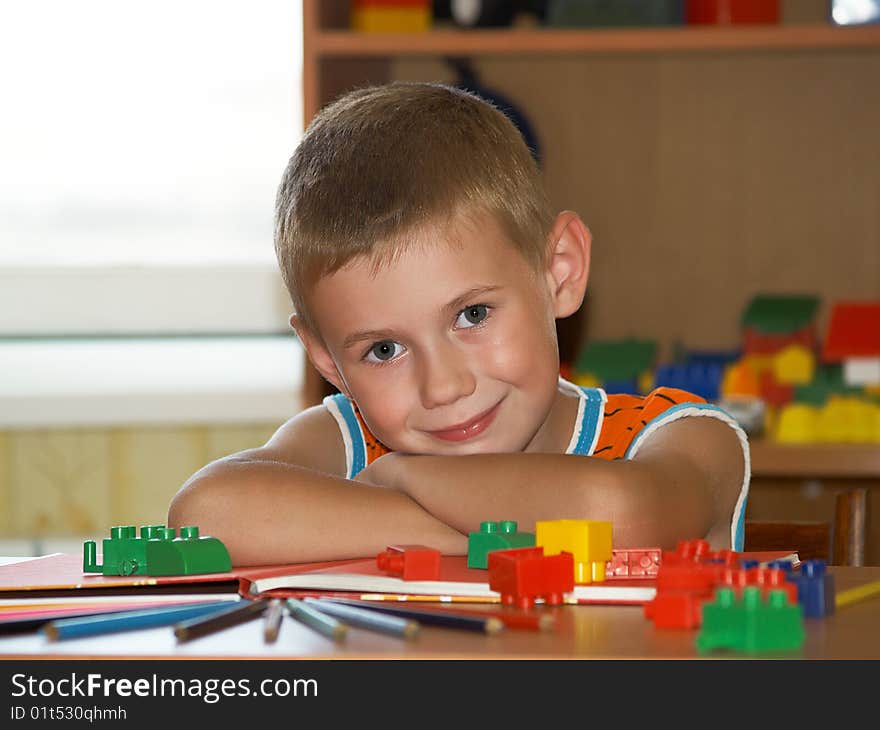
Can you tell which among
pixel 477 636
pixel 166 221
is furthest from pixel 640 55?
pixel 477 636

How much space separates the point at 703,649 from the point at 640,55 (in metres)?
1.87

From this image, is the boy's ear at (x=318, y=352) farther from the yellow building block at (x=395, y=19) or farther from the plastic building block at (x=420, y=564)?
the yellow building block at (x=395, y=19)

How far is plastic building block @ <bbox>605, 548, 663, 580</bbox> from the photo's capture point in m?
0.67

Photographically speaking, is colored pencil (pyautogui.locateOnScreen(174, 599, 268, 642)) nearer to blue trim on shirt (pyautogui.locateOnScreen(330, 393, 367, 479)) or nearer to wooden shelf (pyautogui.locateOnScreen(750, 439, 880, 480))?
blue trim on shirt (pyautogui.locateOnScreen(330, 393, 367, 479))

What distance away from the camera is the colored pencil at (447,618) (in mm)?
504

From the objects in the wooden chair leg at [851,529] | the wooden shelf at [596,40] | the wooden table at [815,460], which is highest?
the wooden shelf at [596,40]

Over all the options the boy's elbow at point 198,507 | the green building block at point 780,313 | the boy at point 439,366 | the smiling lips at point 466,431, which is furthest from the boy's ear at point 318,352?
the green building block at point 780,313

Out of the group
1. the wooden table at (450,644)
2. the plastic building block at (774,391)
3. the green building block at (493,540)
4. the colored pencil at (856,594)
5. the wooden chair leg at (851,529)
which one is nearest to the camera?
the wooden table at (450,644)

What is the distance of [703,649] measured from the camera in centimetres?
47

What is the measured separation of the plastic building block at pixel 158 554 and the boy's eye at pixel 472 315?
0.96 ft

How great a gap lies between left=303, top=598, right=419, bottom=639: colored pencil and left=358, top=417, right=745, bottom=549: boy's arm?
252 mm

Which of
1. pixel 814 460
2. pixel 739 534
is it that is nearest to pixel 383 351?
pixel 739 534

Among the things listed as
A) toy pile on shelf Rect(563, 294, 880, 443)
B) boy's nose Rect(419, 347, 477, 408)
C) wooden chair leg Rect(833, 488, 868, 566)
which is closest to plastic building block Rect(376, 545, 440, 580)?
boy's nose Rect(419, 347, 477, 408)

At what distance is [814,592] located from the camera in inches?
21.5
